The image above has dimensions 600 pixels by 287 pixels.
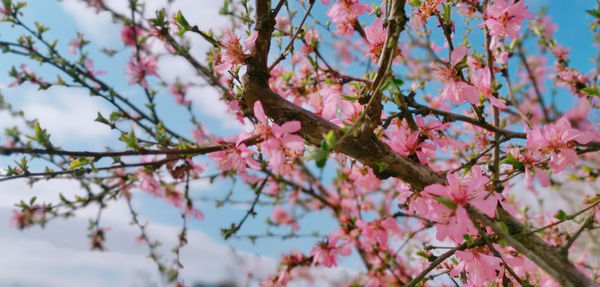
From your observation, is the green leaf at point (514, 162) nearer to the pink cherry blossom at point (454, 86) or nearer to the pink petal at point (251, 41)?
the pink cherry blossom at point (454, 86)

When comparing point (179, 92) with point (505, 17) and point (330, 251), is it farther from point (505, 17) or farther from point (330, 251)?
point (505, 17)

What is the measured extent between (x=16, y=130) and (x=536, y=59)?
19.0 feet

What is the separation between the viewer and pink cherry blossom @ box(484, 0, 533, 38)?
1.57 m

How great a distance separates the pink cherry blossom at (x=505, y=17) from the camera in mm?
A: 1569

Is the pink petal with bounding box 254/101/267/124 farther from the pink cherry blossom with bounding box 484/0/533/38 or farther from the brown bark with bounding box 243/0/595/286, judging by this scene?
the pink cherry blossom with bounding box 484/0/533/38

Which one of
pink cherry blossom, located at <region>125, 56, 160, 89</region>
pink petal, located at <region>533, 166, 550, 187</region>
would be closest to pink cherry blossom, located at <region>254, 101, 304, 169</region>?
pink petal, located at <region>533, 166, 550, 187</region>

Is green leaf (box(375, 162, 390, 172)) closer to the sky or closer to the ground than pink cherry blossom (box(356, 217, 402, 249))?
closer to the ground

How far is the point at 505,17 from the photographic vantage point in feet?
5.23

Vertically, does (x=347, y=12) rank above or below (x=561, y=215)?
above

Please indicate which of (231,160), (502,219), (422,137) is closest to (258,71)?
(231,160)

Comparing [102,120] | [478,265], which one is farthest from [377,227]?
[102,120]

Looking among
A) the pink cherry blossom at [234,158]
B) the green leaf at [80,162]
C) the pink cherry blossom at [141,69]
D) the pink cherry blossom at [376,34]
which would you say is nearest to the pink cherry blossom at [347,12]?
the pink cherry blossom at [376,34]

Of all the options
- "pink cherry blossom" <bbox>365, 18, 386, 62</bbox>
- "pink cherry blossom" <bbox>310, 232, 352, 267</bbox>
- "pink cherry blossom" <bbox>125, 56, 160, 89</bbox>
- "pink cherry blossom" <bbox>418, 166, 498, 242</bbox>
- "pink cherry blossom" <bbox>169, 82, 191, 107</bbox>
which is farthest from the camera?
"pink cherry blossom" <bbox>169, 82, 191, 107</bbox>

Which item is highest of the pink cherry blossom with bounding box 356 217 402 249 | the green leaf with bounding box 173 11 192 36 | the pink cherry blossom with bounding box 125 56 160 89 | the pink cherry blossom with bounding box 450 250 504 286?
the pink cherry blossom with bounding box 125 56 160 89
